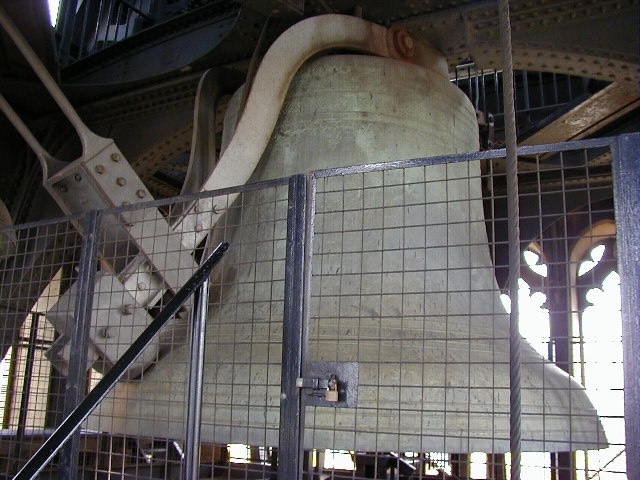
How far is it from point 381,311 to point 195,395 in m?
0.67

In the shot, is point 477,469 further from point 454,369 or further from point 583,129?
point 454,369

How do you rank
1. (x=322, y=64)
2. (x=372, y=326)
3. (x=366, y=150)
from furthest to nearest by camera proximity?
(x=322, y=64) → (x=366, y=150) → (x=372, y=326)

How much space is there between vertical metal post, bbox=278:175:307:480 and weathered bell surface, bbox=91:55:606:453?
0.32 feet

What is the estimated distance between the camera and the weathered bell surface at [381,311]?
87.3 inches

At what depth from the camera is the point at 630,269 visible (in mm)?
1896

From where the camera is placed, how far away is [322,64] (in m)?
3.20

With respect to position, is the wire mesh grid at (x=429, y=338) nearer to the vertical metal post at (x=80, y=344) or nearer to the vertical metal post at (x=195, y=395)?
the vertical metal post at (x=195, y=395)

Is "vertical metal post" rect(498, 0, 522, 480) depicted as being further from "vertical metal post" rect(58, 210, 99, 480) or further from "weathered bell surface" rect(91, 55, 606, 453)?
"vertical metal post" rect(58, 210, 99, 480)

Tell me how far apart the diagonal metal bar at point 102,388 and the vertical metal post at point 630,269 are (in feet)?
4.15

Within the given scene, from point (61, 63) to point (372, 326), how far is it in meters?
4.69

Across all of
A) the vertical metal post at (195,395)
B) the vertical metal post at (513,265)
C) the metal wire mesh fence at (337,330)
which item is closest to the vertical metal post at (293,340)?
the metal wire mesh fence at (337,330)

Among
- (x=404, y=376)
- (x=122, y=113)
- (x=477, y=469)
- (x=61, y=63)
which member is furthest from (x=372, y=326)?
(x=477, y=469)

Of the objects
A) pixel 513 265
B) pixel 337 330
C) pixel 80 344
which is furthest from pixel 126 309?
pixel 513 265

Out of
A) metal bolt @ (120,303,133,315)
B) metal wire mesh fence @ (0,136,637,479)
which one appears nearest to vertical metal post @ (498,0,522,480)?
metal wire mesh fence @ (0,136,637,479)
